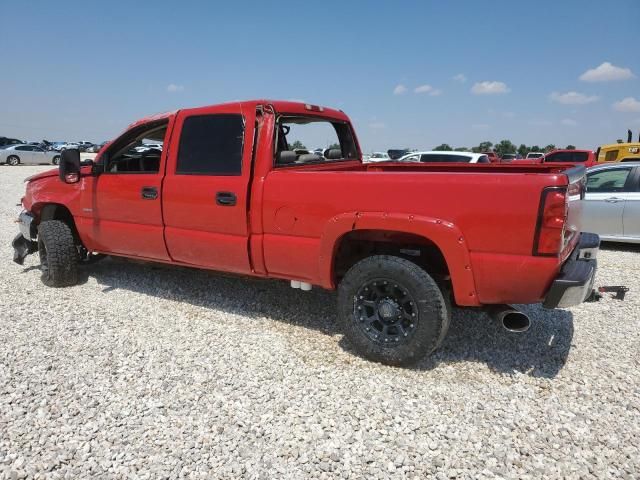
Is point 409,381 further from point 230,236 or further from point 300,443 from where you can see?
point 230,236

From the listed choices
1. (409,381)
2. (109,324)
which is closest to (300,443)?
(409,381)

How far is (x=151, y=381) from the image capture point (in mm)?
3107

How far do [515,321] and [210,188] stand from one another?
254 cm

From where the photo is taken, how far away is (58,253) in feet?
16.1

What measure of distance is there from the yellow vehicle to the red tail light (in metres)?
13.6

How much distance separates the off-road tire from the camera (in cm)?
491

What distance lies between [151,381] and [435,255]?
221 centimetres

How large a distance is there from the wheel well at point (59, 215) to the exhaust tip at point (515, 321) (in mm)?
4563

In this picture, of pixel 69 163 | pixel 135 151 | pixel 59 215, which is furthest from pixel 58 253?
pixel 135 151

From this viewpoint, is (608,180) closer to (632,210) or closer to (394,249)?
(632,210)

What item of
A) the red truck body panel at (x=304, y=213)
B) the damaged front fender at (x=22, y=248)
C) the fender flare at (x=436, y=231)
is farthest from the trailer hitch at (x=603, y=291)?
the damaged front fender at (x=22, y=248)

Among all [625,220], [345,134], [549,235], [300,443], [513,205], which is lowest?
[300,443]

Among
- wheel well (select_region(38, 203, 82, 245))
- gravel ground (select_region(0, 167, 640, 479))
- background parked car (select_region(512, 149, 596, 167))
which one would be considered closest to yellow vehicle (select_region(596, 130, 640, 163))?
background parked car (select_region(512, 149, 596, 167))

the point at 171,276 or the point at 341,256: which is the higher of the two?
the point at 341,256
